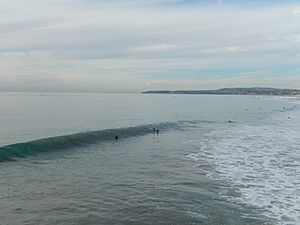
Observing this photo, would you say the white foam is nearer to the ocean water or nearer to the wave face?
the ocean water

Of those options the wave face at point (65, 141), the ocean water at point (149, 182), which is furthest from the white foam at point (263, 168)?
the wave face at point (65, 141)

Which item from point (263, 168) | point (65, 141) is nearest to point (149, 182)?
point (263, 168)

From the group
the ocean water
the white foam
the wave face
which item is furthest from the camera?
the wave face

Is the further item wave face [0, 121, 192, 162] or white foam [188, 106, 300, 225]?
wave face [0, 121, 192, 162]

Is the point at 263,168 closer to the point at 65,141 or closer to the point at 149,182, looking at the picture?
the point at 149,182

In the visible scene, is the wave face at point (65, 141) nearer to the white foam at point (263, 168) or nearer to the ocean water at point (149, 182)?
the ocean water at point (149, 182)

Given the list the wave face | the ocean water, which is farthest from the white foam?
the wave face

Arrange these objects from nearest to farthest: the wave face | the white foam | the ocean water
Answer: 1. the ocean water
2. the white foam
3. the wave face
